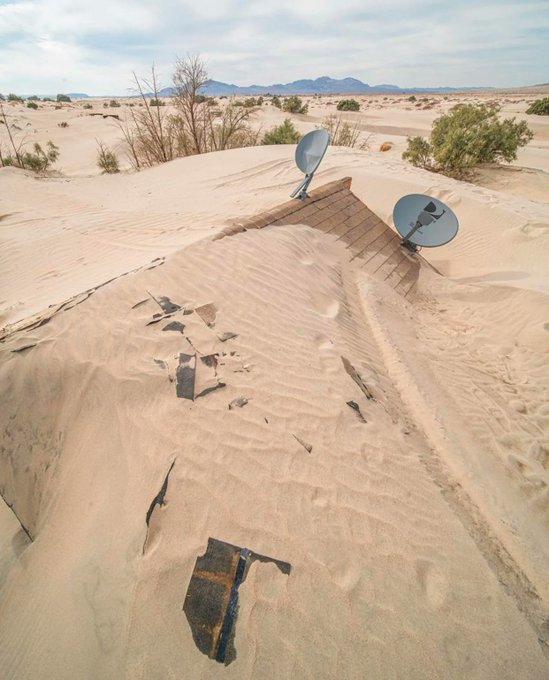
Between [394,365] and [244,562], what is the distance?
2.73m

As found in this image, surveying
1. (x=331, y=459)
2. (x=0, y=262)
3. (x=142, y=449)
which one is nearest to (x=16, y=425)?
(x=142, y=449)

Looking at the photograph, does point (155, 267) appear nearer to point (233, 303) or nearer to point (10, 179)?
point (233, 303)

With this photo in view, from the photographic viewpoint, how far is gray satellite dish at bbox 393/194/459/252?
19.7ft

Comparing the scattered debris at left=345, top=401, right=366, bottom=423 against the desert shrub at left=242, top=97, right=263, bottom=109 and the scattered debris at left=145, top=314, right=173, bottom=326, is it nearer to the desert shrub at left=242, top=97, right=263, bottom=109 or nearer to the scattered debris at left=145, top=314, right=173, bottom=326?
the scattered debris at left=145, top=314, right=173, bottom=326

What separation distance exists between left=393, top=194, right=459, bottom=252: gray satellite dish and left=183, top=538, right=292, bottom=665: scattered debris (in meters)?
6.20

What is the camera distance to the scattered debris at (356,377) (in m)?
2.94

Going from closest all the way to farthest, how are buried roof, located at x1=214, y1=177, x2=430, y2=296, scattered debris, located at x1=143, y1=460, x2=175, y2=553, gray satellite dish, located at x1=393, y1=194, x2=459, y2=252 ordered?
1. scattered debris, located at x1=143, y1=460, x2=175, y2=553
2. buried roof, located at x1=214, y1=177, x2=430, y2=296
3. gray satellite dish, located at x1=393, y1=194, x2=459, y2=252

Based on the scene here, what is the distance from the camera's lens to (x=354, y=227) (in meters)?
6.02

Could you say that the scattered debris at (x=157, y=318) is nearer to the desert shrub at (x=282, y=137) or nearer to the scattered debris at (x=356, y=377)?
the scattered debris at (x=356, y=377)

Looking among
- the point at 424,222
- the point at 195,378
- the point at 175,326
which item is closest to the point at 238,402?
the point at 195,378

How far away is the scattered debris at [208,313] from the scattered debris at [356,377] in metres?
1.43

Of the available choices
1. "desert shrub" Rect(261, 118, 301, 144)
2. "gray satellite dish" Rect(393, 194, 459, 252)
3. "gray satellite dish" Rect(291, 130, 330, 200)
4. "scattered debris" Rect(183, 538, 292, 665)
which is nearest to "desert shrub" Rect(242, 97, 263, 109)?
"desert shrub" Rect(261, 118, 301, 144)

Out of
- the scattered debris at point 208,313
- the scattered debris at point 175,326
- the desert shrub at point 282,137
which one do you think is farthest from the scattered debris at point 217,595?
the desert shrub at point 282,137

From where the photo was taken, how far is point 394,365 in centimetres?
370
